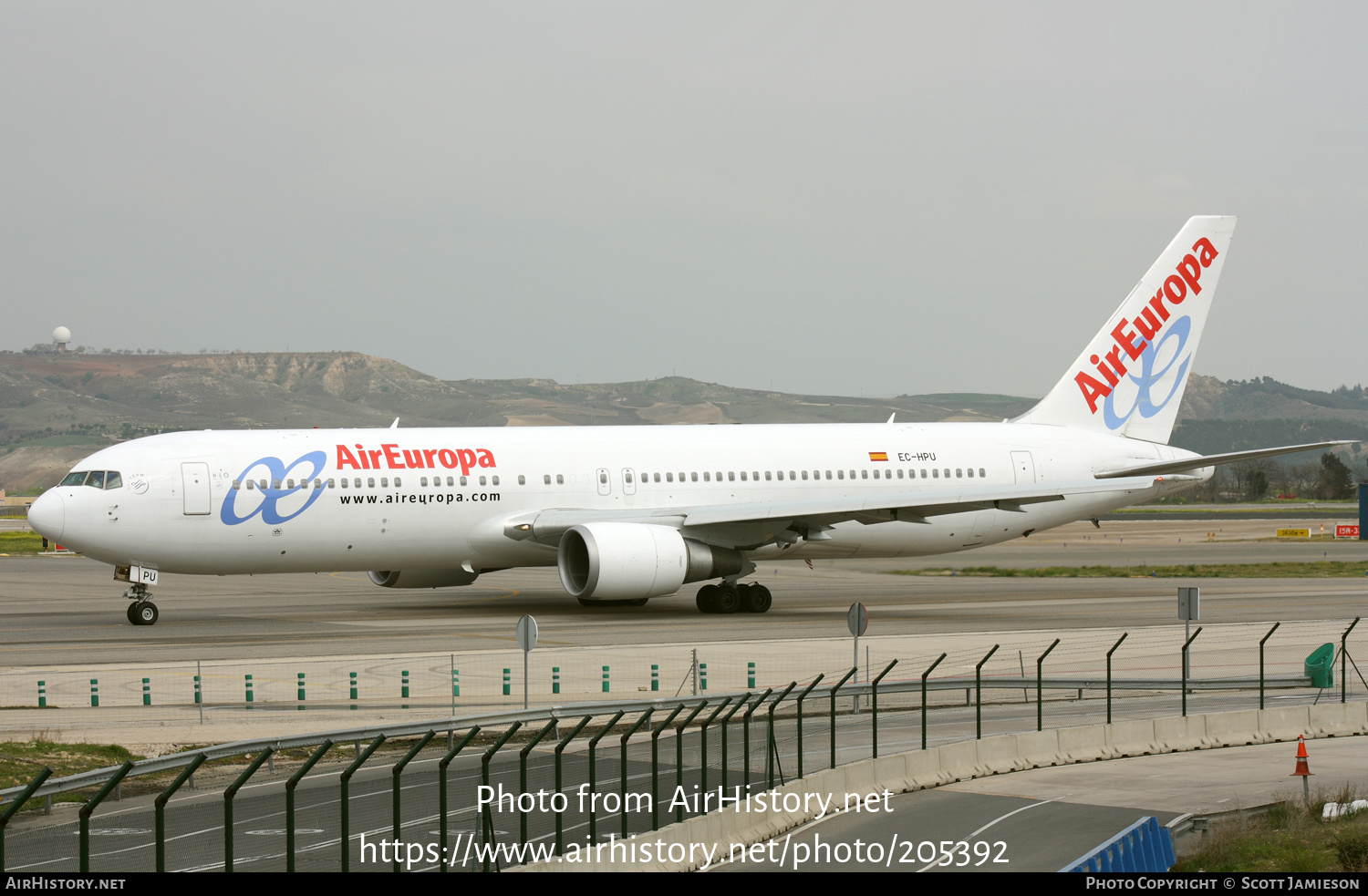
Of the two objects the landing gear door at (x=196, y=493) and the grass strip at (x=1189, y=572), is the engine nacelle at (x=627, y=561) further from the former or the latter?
the grass strip at (x=1189, y=572)

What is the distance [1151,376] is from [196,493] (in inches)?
1032

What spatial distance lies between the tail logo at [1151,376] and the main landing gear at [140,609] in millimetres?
25973

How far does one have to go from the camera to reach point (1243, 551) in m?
61.6

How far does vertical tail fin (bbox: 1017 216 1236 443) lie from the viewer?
41750 mm

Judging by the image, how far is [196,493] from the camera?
1282 inches

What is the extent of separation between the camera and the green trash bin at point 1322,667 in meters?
23.9

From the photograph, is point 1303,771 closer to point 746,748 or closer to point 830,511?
point 746,748

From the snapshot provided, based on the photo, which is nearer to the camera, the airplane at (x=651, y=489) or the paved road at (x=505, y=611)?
the paved road at (x=505, y=611)

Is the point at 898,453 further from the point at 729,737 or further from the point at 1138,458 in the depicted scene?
the point at 729,737

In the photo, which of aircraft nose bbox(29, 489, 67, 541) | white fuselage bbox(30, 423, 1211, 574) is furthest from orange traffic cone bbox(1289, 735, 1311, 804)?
aircraft nose bbox(29, 489, 67, 541)

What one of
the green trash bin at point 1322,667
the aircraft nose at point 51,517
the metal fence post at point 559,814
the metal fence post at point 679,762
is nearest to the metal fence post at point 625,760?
the metal fence post at point 559,814

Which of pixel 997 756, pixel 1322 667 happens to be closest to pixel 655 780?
pixel 997 756

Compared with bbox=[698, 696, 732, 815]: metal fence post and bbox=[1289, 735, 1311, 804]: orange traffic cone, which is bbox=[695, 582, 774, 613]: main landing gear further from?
bbox=[698, 696, 732, 815]: metal fence post

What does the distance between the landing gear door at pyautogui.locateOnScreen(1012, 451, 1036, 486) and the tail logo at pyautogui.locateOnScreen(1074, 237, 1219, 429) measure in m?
3.27
